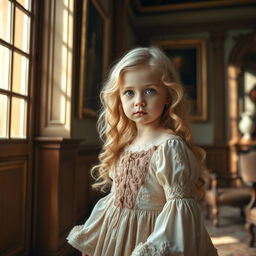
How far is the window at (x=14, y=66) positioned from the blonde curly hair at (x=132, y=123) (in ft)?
4.05

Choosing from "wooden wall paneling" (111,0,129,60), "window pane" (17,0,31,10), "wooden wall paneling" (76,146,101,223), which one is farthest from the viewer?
"wooden wall paneling" (111,0,129,60)

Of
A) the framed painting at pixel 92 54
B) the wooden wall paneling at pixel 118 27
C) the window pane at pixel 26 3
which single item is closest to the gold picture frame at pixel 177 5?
the wooden wall paneling at pixel 118 27

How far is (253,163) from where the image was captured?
139 inches

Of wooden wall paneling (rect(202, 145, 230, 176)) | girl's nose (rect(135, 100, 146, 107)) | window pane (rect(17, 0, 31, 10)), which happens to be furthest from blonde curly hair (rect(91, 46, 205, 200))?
wooden wall paneling (rect(202, 145, 230, 176))

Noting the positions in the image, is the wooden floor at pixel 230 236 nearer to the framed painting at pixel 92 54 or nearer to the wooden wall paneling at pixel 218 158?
the wooden wall paneling at pixel 218 158

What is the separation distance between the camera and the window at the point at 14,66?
84.4 inches

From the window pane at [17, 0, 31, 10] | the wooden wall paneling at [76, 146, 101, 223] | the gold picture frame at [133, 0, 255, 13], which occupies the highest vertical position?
the gold picture frame at [133, 0, 255, 13]

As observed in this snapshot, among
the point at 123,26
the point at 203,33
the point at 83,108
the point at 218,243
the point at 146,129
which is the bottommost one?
A: the point at 218,243

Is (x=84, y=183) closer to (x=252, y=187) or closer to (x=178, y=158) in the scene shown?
(x=252, y=187)

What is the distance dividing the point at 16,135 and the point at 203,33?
564 cm

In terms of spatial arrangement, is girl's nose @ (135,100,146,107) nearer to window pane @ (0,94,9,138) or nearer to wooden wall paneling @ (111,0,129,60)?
window pane @ (0,94,9,138)

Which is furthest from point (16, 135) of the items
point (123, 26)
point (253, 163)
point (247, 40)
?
point (247, 40)

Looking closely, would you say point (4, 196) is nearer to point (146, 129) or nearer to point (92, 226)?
point (92, 226)

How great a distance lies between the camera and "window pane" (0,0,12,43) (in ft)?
6.92
